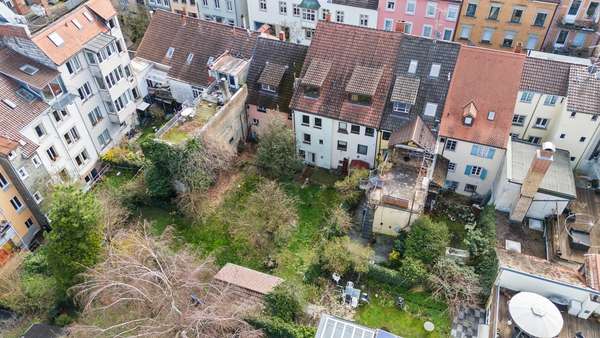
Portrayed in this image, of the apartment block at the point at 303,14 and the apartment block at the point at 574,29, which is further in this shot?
the apartment block at the point at 303,14

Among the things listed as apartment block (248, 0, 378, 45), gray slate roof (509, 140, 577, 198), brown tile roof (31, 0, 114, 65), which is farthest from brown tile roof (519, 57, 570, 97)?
brown tile roof (31, 0, 114, 65)

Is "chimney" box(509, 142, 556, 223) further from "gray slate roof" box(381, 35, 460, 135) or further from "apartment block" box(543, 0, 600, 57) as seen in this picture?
"apartment block" box(543, 0, 600, 57)

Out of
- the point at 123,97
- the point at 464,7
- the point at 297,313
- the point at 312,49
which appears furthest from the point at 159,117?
the point at 464,7

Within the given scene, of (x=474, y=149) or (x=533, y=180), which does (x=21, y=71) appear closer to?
(x=474, y=149)

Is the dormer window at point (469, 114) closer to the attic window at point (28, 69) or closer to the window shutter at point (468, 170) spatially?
the window shutter at point (468, 170)

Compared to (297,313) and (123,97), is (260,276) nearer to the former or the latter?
(297,313)

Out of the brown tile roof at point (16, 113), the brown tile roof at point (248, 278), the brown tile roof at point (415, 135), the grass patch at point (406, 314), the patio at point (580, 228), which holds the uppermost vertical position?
the brown tile roof at point (16, 113)

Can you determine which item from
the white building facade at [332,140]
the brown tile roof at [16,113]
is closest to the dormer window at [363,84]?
the white building facade at [332,140]
